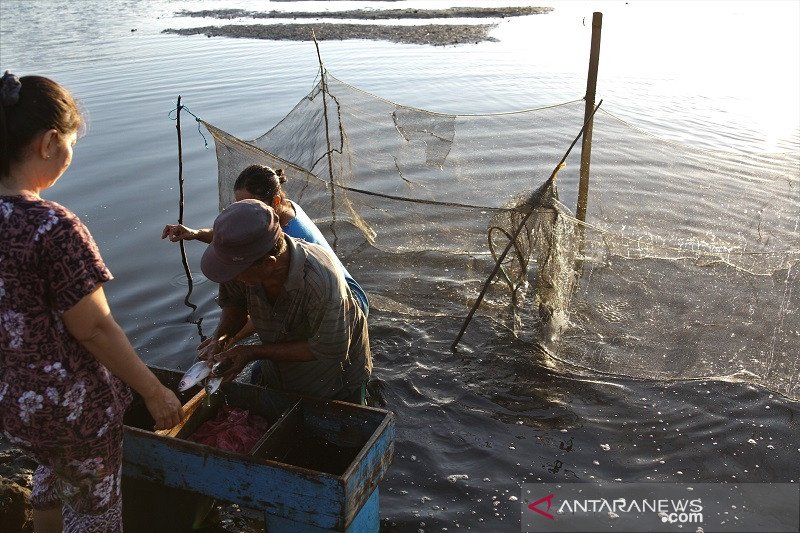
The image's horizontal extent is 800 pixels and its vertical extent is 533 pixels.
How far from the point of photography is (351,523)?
249cm

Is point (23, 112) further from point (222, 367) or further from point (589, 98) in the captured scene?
point (589, 98)

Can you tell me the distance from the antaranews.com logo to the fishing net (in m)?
0.99

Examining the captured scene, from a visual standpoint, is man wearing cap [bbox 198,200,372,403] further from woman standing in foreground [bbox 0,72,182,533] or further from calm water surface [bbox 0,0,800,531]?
calm water surface [bbox 0,0,800,531]

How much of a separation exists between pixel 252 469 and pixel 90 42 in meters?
20.1

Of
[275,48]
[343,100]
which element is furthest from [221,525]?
[275,48]

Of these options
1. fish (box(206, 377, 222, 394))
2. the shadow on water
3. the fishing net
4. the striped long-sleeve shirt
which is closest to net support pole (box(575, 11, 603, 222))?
the fishing net

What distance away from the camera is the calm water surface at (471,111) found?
3.89 m

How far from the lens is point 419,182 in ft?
20.2

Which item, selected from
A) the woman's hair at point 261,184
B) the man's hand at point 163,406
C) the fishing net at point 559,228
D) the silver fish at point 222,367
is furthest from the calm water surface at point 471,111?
the woman's hair at point 261,184

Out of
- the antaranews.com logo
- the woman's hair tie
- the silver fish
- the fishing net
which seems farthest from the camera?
the fishing net

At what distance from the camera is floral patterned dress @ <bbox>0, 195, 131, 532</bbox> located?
1.91 metres

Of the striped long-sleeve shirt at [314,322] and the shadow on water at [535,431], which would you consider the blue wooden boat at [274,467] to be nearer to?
the striped long-sleeve shirt at [314,322]

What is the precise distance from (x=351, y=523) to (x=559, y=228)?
255cm

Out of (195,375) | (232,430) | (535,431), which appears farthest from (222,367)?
(535,431)
